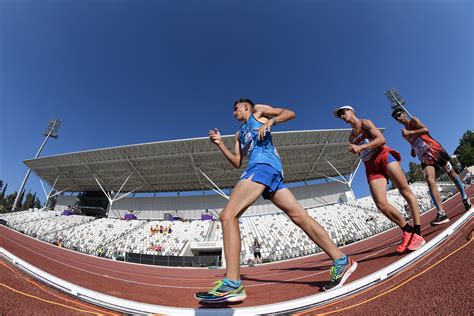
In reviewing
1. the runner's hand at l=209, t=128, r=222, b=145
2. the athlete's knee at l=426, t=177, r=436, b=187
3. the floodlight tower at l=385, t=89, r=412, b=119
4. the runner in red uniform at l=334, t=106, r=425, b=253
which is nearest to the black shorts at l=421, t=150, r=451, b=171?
the athlete's knee at l=426, t=177, r=436, b=187

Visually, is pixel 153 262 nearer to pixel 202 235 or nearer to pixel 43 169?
pixel 202 235

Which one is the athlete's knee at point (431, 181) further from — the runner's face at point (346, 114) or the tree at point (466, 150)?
the tree at point (466, 150)

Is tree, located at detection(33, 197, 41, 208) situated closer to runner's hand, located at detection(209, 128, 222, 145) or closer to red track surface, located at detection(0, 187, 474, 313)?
red track surface, located at detection(0, 187, 474, 313)

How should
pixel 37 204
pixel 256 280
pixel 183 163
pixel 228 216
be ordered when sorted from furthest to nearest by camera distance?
pixel 37 204, pixel 183 163, pixel 256 280, pixel 228 216

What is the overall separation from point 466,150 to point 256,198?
60.3 metres

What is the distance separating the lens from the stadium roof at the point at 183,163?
24016mm

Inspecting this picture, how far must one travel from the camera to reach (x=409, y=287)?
1.53 metres

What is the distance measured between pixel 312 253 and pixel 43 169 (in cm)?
4193

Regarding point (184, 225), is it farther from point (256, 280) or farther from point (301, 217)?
point (301, 217)

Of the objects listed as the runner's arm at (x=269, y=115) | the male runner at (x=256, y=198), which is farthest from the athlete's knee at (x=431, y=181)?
the runner's arm at (x=269, y=115)

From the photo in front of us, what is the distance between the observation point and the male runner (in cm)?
169

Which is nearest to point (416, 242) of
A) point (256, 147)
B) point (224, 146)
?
point (256, 147)

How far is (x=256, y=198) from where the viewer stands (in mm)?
1885

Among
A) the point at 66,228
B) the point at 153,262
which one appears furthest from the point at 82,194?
the point at 153,262
